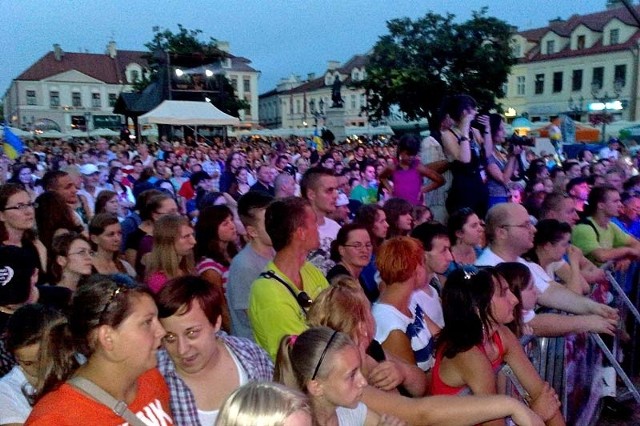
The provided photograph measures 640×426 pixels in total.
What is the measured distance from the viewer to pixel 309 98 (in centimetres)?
8606

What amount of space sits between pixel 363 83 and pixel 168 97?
1323cm

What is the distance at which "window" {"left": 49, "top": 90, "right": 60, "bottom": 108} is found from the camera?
267 ft

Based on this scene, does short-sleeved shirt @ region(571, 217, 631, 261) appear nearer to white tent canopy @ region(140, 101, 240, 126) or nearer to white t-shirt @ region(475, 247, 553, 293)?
white t-shirt @ region(475, 247, 553, 293)

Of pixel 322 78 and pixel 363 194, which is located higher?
pixel 322 78

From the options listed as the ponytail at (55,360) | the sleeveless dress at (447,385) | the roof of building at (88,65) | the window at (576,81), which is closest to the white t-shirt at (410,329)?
the sleeveless dress at (447,385)

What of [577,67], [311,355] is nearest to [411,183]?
[311,355]

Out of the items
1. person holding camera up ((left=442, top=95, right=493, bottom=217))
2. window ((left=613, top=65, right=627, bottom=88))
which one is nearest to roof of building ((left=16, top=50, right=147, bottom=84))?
window ((left=613, top=65, right=627, bottom=88))

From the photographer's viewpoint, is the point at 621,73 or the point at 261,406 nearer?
the point at 261,406

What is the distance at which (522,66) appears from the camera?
5669 centimetres

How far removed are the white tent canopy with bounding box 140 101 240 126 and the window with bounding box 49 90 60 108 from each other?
6912 centimetres

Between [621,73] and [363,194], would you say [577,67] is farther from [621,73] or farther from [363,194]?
[363,194]

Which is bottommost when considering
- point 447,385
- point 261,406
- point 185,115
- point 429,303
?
point 447,385

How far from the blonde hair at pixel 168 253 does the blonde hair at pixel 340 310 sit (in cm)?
168

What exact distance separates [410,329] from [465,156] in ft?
9.83
